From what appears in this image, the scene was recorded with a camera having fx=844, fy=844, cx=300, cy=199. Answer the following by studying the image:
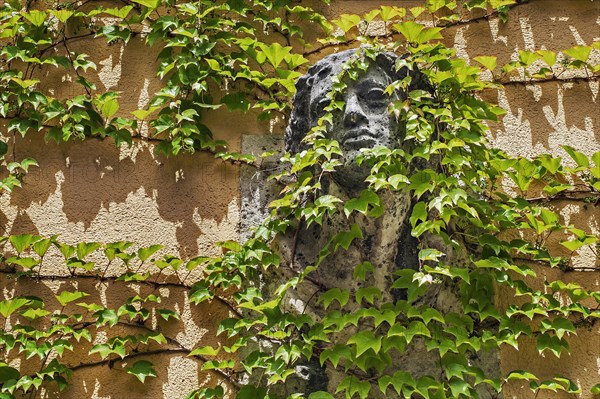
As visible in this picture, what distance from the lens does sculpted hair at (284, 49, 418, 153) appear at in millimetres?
2729

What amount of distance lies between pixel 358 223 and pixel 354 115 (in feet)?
1.15

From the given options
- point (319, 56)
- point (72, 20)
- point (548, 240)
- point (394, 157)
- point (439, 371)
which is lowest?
point (439, 371)

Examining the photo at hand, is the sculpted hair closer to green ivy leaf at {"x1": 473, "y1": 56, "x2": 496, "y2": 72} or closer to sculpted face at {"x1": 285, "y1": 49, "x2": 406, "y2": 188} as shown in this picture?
sculpted face at {"x1": 285, "y1": 49, "x2": 406, "y2": 188}

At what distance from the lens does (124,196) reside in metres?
3.03

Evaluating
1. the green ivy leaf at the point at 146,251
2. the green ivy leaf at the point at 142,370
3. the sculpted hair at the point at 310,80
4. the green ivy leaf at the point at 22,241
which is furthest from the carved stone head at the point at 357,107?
the green ivy leaf at the point at 22,241

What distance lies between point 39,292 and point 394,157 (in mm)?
1314

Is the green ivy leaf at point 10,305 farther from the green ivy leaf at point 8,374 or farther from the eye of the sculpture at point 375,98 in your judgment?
the eye of the sculpture at point 375,98

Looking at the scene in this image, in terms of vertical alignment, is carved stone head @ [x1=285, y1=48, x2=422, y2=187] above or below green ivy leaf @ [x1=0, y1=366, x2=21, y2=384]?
Answer: above

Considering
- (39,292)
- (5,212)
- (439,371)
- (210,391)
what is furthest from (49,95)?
(439,371)

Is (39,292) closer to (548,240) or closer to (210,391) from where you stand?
(210,391)

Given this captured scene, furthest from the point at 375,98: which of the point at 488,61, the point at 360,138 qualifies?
the point at 488,61

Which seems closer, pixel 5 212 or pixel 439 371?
pixel 439 371

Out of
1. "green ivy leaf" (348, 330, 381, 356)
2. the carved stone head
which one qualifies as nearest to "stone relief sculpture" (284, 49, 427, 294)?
the carved stone head

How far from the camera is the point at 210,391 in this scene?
277 centimetres
